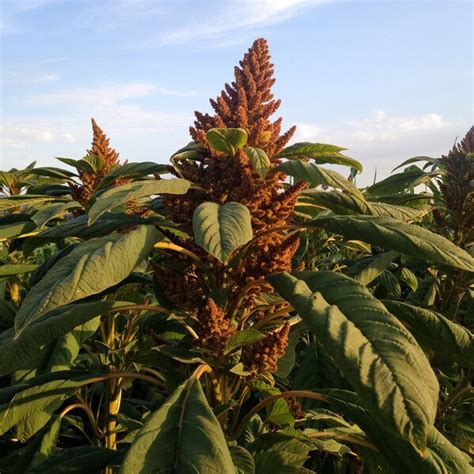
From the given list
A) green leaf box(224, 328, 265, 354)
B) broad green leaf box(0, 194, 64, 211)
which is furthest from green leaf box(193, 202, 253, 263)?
broad green leaf box(0, 194, 64, 211)

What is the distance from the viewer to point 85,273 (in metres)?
1.24

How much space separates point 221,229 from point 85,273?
0.32 metres

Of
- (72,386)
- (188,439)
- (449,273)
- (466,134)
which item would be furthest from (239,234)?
(466,134)

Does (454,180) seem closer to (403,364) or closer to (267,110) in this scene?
(267,110)

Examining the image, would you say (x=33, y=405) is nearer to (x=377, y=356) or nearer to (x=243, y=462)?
(x=243, y=462)

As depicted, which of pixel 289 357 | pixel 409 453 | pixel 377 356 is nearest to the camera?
pixel 377 356

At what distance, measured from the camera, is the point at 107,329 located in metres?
2.78

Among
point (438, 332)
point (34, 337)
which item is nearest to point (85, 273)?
point (34, 337)

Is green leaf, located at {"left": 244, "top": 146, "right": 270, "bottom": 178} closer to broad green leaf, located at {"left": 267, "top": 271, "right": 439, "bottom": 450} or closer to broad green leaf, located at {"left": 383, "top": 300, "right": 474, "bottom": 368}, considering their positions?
broad green leaf, located at {"left": 267, "top": 271, "right": 439, "bottom": 450}

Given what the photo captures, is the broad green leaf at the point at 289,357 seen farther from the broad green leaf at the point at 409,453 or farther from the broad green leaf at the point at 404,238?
the broad green leaf at the point at 404,238

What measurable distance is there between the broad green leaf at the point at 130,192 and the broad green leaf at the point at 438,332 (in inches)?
30.3

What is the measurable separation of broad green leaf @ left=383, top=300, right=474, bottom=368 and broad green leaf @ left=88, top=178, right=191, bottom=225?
77 centimetres

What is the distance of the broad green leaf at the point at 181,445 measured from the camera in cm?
119

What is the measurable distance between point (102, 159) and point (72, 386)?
4.61 feet
